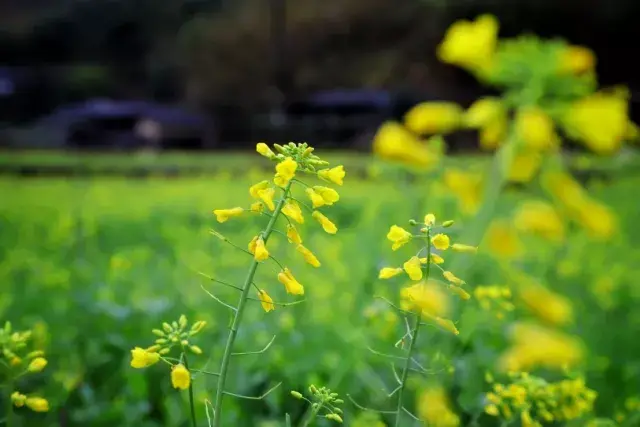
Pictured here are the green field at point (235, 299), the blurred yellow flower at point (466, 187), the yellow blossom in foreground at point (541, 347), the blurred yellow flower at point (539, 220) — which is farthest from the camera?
the green field at point (235, 299)

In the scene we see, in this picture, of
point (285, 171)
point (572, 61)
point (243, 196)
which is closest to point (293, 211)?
point (285, 171)

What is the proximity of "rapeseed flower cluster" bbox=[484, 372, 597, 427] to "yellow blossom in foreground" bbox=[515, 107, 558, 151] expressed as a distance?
0.22 m

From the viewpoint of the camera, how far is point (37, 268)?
1391 millimetres

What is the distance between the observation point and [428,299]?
0.45m

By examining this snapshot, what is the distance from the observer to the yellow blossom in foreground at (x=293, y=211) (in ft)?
1.58

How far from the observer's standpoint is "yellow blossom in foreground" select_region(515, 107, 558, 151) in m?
0.63

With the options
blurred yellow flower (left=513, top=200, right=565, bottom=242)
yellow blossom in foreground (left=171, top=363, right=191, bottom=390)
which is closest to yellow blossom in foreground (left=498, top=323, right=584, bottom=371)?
blurred yellow flower (left=513, top=200, right=565, bottom=242)

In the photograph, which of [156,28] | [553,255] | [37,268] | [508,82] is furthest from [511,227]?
A: [156,28]

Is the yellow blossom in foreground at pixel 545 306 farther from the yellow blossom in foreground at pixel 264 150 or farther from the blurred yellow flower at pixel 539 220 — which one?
the yellow blossom in foreground at pixel 264 150

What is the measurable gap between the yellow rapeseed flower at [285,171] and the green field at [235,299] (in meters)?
0.28

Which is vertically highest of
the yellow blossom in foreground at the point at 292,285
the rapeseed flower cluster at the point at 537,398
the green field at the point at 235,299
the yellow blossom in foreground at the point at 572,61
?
the yellow blossom in foreground at the point at 572,61

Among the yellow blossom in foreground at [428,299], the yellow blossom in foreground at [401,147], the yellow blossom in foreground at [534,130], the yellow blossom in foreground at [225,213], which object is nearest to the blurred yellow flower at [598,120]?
the yellow blossom in foreground at [534,130]

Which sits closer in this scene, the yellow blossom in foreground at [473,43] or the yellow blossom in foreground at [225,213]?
the yellow blossom in foreground at [225,213]

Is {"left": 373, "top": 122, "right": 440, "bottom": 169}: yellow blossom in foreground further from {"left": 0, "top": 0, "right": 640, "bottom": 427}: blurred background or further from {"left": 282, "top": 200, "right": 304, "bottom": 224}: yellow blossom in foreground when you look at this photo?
{"left": 282, "top": 200, "right": 304, "bottom": 224}: yellow blossom in foreground
